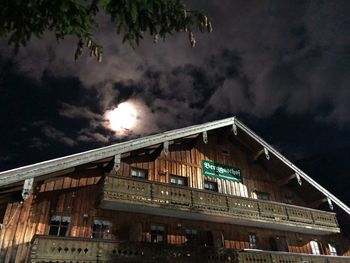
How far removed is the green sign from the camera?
66.8 ft

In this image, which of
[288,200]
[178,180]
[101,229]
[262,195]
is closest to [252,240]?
[262,195]

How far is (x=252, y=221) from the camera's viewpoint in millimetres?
18250

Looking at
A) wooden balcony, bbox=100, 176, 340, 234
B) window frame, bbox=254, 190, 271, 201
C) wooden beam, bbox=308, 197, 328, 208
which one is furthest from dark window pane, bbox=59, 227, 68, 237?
wooden beam, bbox=308, 197, 328, 208

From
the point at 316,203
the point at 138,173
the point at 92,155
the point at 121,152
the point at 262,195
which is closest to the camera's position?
the point at 92,155

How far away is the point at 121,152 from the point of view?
15.5 metres

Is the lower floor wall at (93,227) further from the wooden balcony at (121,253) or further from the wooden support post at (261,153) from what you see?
the wooden support post at (261,153)

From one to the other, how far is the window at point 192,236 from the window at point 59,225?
6.88 m

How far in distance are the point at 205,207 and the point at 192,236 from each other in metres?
1.91

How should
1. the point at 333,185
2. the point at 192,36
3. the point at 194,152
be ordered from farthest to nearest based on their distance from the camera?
the point at 333,185
the point at 194,152
the point at 192,36

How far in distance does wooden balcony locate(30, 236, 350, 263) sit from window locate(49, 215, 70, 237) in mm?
1948

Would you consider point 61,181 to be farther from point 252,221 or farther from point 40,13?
point 252,221

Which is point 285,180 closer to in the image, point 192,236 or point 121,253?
point 192,236

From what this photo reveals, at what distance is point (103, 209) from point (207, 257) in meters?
6.01

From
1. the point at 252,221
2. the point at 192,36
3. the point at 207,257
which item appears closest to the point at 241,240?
the point at 252,221
